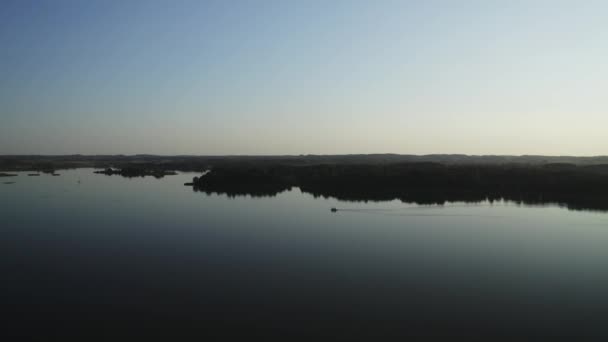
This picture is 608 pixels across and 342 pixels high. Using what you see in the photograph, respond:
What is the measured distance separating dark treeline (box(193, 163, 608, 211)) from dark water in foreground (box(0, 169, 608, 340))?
23.0 ft

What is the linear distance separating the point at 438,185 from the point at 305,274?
1000 inches

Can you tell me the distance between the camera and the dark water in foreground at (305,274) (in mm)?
9461

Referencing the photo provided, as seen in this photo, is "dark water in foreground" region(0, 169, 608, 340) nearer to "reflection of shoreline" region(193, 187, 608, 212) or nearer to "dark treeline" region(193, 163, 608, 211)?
"reflection of shoreline" region(193, 187, 608, 212)

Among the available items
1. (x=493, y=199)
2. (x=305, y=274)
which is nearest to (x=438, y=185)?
(x=493, y=199)

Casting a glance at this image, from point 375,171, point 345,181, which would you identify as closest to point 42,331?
point 345,181

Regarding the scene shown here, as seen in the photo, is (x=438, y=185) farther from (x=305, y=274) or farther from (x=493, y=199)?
(x=305, y=274)

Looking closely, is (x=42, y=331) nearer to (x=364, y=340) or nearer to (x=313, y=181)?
(x=364, y=340)

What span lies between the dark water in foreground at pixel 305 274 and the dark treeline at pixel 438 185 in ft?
23.0

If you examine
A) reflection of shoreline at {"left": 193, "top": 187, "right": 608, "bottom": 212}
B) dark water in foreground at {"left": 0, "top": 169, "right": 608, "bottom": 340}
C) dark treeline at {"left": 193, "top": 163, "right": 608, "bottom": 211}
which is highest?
dark treeline at {"left": 193, "top": 163, "right": 608, "bottom": 211}

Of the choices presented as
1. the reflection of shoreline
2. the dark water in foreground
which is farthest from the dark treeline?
the dark water in foreground

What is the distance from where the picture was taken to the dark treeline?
30.4 meters

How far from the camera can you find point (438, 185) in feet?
119

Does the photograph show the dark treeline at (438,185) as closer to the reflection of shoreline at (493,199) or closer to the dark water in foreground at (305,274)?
the reflection of shoreline at (493,199)

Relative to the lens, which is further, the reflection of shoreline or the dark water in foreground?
the reflection of shoreline
